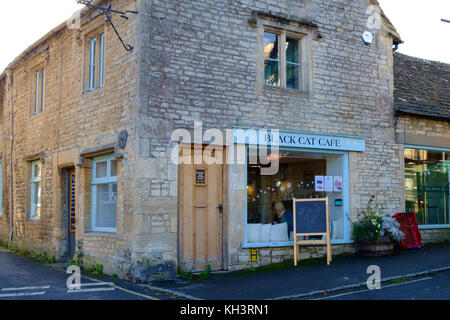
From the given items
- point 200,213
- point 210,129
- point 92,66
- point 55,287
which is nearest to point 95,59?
point 92,66

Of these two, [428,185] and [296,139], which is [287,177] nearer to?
[296,139]

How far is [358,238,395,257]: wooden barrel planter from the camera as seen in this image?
Result: 11500mm

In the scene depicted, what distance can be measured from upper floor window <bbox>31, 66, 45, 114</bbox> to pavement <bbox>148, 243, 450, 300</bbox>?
25.3 feet

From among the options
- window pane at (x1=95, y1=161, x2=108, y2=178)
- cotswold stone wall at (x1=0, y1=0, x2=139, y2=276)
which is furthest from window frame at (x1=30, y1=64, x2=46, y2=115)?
window pane at (x1=95, y1=161, x2=108, y2=178)

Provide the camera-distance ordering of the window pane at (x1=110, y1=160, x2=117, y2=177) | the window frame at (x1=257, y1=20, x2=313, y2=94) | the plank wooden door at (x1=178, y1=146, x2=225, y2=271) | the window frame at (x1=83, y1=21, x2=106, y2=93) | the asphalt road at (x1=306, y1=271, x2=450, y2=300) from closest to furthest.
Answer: the asphalt road at (x1=306, y1=271, x2=450, y2=300) < the plank wooden door at (x1=178, y1=146, x2=225, y2=271) < the window pane at (x1=110, y1=160, x2=117, y2=177) < the window frame at (x1=257, y1=20, x2=313, y2=94) < the window frame at (x1=83, y1=21, x2=106, y2=93)

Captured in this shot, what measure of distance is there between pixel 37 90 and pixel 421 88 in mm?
11088

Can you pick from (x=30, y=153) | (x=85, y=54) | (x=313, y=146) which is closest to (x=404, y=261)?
(x=313, y=146)

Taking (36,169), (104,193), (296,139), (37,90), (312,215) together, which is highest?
(37,90)

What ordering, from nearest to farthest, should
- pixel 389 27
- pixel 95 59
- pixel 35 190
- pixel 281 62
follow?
pixel 281 62 < pixel 95 59 < pixel 389 27 < pixel 35 190

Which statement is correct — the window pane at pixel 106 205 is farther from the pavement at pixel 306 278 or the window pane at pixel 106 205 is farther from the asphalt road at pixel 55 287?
the pavement at pixel 306 278

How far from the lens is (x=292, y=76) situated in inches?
469

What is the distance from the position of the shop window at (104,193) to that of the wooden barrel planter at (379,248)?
5.63 metres

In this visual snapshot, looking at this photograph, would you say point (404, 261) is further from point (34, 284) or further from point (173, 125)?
point (34, 284)

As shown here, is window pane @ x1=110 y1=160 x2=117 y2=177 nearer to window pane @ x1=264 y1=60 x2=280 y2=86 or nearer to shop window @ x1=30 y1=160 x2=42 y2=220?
window pane @ x1=264 y1=60 x2=280 y2=86
